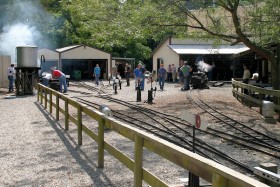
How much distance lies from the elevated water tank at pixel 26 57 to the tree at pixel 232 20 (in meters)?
9.40

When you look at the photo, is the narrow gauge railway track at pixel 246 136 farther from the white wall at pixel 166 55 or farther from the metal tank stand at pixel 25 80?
the white wall at pixel 166 55

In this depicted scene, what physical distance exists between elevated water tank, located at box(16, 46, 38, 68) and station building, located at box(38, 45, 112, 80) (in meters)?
14.0

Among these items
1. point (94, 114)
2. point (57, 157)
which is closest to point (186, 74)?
point (57, 157)

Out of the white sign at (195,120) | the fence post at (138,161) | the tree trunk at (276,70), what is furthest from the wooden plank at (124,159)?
the tree trunk at (276,70)

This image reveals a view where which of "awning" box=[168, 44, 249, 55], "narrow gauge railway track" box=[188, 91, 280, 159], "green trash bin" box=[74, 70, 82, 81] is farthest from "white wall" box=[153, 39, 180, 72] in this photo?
"narrow gauge railway track" box=[188, 91, 280, 159]

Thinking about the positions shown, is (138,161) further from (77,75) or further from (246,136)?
(77,75)

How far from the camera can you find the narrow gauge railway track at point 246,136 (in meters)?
9.13

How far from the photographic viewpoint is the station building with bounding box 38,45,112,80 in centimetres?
3934

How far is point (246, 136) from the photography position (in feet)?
35.2

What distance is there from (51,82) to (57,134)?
13873mm

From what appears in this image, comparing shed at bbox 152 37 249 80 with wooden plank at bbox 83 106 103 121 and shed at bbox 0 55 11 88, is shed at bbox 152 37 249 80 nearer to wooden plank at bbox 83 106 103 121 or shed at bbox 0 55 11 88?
shed at bbox 0 55 11 88

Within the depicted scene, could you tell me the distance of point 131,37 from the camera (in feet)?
58.5

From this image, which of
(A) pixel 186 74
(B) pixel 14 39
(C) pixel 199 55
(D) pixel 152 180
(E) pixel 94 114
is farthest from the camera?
(B) pixel 14 39

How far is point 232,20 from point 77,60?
25.3 m
